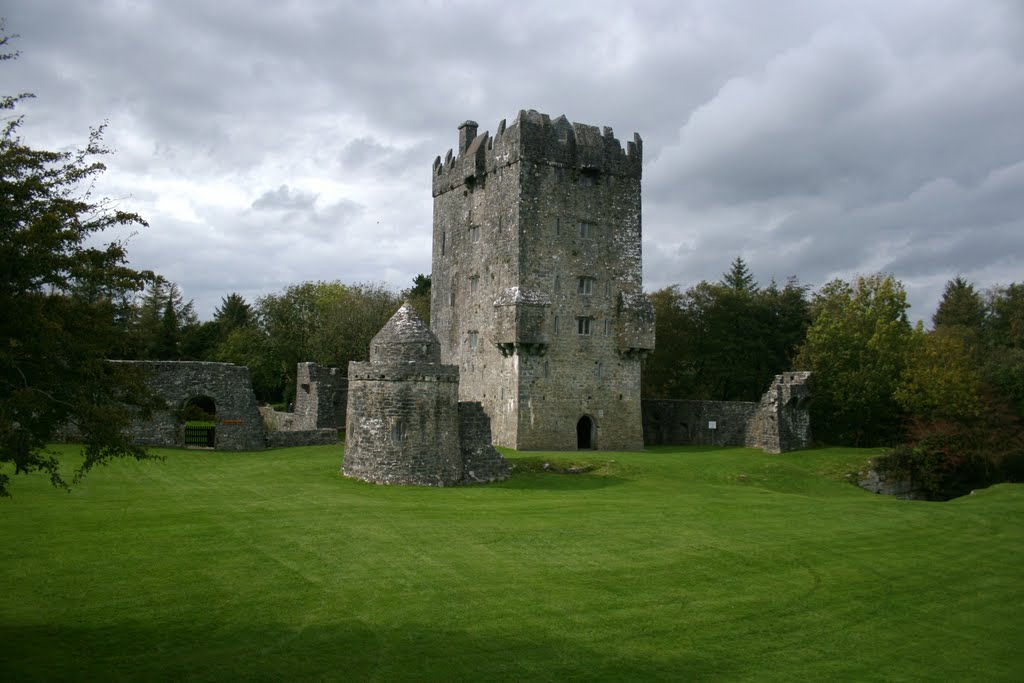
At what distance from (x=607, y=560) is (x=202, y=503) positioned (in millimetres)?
10098

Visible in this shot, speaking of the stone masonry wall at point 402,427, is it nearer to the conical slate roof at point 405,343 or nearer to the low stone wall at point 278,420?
the conical slate roof at point 405,343

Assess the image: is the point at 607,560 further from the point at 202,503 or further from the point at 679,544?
the point at 202,503

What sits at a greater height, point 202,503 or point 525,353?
point 525,353

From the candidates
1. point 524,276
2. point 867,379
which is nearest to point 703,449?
point 867,379

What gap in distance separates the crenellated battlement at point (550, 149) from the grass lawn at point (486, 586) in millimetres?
19277

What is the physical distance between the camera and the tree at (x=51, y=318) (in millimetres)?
10172

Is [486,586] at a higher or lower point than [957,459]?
lower

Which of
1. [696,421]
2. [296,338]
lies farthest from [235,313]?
[696,421]

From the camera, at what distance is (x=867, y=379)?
1528 inches

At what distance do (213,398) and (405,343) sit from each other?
33.4ft

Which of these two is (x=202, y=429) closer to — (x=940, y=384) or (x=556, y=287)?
→ (x=556, y=287)

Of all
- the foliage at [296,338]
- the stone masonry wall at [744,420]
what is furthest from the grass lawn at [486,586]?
the foliage at [296,338]

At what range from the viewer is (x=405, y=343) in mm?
26391

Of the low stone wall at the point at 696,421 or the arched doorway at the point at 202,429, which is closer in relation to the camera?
the arched doorway at the point at 202,429
